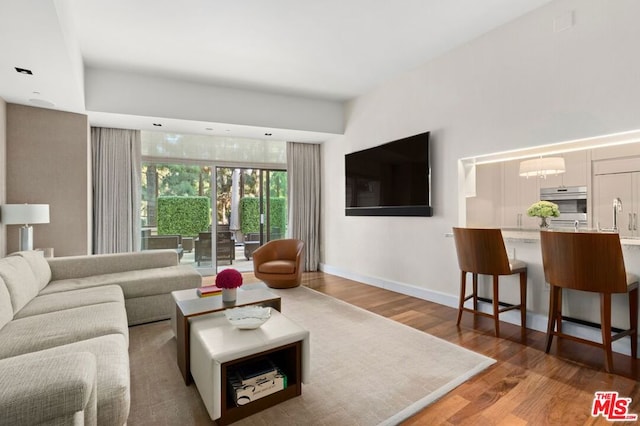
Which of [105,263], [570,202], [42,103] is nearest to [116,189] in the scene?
[42,103]

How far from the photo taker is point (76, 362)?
1.17 meters

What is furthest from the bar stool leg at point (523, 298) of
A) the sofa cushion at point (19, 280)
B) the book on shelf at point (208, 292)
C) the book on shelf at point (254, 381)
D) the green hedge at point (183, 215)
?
the green hedge at point (183, 215)

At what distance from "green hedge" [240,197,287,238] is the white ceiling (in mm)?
2074

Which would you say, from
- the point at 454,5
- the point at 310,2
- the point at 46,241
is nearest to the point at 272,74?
the point at 310,2

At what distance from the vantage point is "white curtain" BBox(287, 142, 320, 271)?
620 centimetres

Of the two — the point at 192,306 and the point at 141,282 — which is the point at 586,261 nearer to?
the point at 192,306

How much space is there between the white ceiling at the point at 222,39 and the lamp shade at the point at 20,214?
126 centimetres

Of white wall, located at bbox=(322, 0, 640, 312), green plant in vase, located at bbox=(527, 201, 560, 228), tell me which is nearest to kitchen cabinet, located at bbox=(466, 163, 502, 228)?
white wall, located at bbox=(322, 0, 640, 312)

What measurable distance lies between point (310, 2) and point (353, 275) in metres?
3.96

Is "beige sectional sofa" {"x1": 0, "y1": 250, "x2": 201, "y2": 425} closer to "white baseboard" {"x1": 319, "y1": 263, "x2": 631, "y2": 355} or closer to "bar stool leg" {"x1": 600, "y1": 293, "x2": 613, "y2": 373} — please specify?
"white baseboard" {"x1": 319, "y1": 263, "x2": 631, "y2": 355}

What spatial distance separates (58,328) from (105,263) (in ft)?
5.93

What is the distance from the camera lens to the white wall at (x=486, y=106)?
102 inches

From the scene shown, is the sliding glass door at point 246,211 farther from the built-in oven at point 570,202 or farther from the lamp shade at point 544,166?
the built-in oven at point 570,202

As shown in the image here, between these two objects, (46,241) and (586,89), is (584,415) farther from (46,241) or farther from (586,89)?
(46,241)
